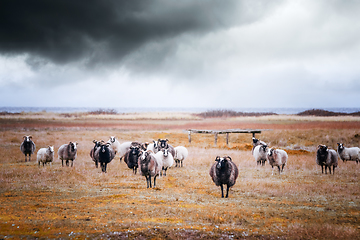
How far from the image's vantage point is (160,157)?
14539 millimetres

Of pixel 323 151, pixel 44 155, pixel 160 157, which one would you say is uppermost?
pixel 323 151

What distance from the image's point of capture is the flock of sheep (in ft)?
35.3

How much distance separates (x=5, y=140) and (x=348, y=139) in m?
41.4

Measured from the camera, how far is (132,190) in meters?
11.5

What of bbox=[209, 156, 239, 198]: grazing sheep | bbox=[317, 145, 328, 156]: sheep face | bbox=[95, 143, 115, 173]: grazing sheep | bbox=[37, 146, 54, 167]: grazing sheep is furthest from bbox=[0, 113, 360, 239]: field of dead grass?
bbox=[37, 146, 54, 167]: grazing sheep

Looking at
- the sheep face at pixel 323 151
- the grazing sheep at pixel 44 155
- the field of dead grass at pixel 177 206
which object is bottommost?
the field of dead grass at pixel 177 206

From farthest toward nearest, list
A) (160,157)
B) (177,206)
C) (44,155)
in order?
(44,155) < (160,157) < (177,206)

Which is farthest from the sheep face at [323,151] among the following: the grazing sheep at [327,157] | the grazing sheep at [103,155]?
the grazing sheep at [103,155]

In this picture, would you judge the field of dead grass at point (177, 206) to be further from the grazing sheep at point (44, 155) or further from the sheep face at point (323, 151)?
the grazing sheep at point (44, 155)

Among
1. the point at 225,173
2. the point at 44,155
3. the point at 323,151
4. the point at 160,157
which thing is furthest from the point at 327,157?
the point at 44,155

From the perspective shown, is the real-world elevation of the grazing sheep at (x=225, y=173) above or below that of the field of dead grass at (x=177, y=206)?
above

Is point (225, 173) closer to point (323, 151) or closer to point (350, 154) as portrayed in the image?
point (323, 151)

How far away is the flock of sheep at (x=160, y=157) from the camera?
10766 mm

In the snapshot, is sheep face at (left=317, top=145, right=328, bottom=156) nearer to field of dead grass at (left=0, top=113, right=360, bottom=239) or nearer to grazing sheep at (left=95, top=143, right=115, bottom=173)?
field of dead grass at (left=0, top=113, right=360, bottom=239)
